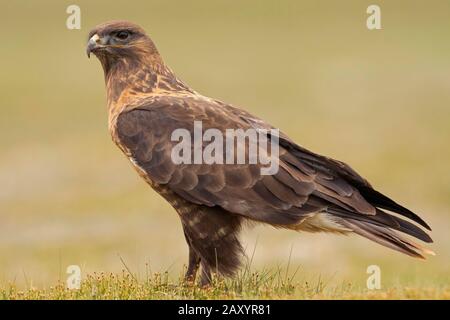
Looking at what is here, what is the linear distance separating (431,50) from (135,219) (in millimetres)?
21934

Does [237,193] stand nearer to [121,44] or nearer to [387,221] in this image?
[387,221]

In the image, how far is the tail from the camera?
344 inches

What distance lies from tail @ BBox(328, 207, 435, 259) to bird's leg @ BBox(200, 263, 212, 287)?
1173 mm

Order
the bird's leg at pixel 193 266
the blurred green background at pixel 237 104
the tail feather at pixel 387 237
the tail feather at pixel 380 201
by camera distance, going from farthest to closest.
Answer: the blurred green background at pixel 237 104 → the bird's leg at pixel 193 266 → the tail feather at pixel 380 201 → the tail feather at pixel 387 237

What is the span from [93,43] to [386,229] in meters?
3.44

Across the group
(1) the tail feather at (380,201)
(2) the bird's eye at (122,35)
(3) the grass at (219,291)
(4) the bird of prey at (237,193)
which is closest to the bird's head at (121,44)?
(2) the bird's eye at (122,35)

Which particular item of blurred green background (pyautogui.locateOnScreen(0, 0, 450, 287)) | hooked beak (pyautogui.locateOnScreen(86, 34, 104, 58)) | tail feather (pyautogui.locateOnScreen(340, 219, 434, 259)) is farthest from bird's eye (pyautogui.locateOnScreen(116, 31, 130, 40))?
tail feather (pyautogui.locateOnScreen(340, 219, 434, 259))

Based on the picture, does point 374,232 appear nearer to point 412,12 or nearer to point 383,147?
point 383,147

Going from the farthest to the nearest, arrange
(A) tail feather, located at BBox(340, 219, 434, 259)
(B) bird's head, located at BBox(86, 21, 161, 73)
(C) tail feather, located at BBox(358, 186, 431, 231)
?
(B) bird's head, located at BBox(86, 21, 161, 73) < (C) tail feather, located at BBox(358, 186, 431, 231) < (A) tail feather, located at BBox(340, 219, 434, 259)

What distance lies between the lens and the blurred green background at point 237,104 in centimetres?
1858

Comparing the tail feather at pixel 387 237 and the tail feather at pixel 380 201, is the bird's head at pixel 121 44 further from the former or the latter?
the tail feather at pixel 387 237

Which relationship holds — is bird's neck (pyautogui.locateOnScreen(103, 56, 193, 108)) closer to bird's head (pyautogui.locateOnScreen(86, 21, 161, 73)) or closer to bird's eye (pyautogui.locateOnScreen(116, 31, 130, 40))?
bird's head (pyautogui.locateOnScreen(86, 21, 161, 73))

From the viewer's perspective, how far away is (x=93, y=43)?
1027 cm

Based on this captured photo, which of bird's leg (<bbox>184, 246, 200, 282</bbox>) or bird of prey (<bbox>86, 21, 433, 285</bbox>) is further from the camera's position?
bird's leg (<bbox>184, 246, 200, 282</bbox>)
